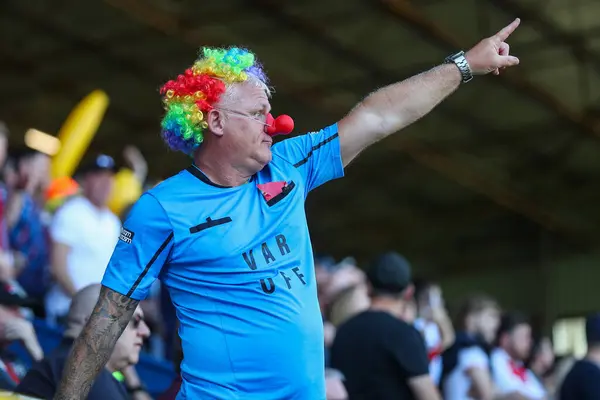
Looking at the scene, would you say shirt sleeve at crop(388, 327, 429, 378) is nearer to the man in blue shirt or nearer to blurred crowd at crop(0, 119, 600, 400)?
blurred crowd at crop(0, 119, 600, 400)

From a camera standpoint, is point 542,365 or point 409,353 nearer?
point 409,353

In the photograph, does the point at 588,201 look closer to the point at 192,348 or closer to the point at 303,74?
the point at 303,74

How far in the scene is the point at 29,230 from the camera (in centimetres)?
646

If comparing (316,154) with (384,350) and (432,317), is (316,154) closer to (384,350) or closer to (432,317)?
(384,350)

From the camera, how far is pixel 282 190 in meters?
3.01

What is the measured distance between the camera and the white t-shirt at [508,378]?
714 cm

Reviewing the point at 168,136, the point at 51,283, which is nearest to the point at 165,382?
the point at 51,283

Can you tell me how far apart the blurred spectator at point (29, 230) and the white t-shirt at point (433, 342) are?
2.42m

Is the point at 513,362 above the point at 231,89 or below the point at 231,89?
below

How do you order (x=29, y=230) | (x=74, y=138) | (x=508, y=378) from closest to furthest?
(x=29, y=230) < (x=508, y=378) < (x=74, y=138)

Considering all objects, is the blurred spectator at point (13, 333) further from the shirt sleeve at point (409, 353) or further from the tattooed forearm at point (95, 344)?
the tattooed forearm at point (95, 344)

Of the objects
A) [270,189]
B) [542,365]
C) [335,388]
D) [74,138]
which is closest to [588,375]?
[335,388]

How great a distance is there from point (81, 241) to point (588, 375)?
2967mm

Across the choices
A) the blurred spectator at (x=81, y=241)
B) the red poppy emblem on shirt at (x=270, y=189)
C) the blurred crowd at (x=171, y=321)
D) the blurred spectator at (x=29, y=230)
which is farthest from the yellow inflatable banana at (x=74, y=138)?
the red poppy emblem on shirt at (x=270, y=189)
